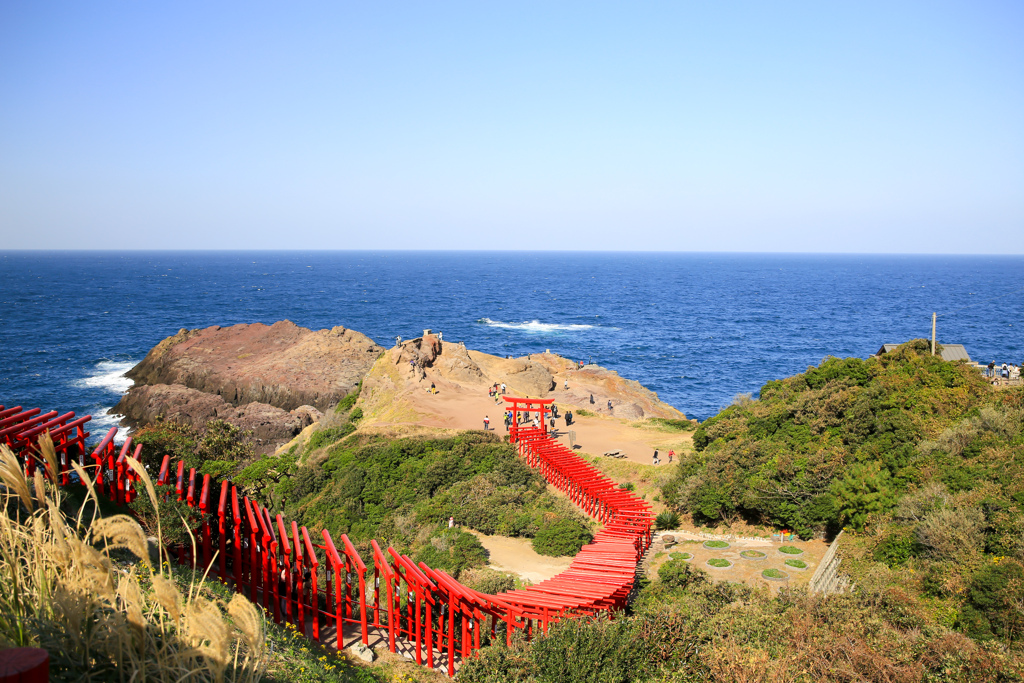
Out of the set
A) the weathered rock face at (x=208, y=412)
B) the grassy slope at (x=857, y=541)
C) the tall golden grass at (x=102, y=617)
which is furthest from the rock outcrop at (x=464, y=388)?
the tall golden grass at (x=102, y=617)

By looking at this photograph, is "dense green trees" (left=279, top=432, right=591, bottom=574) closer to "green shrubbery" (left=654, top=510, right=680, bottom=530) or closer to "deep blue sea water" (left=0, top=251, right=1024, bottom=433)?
"green shrubbery" (left=654, top=510, right=680, bottom=530)

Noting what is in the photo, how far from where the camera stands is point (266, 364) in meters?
54.7

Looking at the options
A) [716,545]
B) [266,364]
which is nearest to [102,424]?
[266,364]

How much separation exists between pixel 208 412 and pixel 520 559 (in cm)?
3527

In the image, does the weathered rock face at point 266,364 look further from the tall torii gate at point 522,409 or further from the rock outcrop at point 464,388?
the tall torii gate at point 522,409

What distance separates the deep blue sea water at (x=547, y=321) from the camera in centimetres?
6500

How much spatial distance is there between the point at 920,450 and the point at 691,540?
7.03 metres

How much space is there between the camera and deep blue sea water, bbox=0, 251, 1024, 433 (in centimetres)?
6500

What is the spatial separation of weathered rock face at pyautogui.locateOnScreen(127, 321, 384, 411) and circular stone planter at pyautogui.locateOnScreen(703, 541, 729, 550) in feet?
114

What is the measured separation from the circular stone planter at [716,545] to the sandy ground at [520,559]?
3.82 meters

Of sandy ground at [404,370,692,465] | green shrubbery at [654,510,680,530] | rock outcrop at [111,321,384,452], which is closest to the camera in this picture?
green shrubbery at [654,510,680,530]

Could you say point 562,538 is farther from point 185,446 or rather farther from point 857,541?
point 185,446

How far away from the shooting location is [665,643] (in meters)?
10.3

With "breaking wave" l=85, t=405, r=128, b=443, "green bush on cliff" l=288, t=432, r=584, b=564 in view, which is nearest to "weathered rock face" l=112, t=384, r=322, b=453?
"breaking wave" l=85, t=405, r=128, b=443
